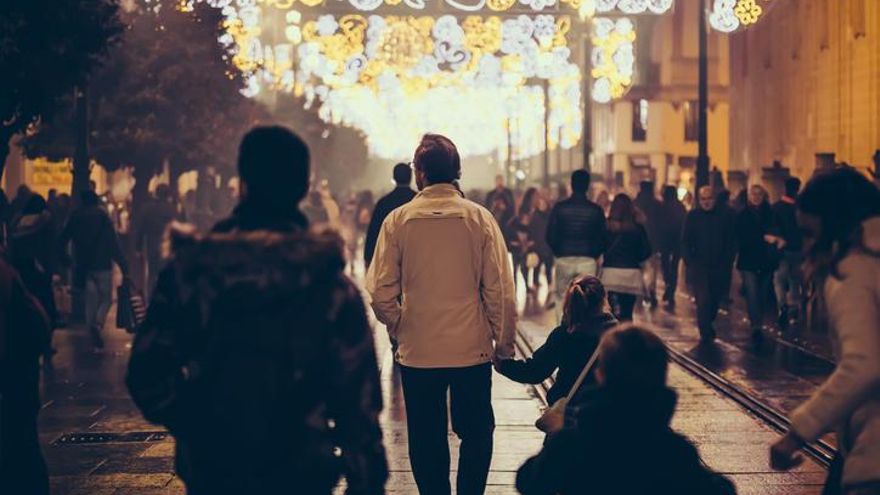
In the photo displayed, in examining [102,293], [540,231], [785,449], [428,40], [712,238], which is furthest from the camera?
[428,40]

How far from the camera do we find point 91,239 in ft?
56.9

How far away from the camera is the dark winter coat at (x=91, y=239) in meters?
17.3

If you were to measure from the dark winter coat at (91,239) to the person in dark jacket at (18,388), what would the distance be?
11.9 m

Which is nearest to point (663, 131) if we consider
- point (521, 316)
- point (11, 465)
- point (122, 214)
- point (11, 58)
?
point (122, 214)

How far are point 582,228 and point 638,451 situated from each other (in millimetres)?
10088

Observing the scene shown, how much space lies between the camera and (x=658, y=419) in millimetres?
4777

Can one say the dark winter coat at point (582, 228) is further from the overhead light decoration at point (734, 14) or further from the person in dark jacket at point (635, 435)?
the overhead light decoration at point (734, 14)

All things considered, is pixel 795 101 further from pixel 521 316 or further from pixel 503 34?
pixel 521 316

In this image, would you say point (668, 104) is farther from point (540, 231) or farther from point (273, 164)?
point (273, 164)

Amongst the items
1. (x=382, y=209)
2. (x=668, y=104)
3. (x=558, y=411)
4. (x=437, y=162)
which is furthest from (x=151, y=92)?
(x=668, y=104)

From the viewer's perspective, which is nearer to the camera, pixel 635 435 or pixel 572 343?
pixel 635 435

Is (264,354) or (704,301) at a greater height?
(264,354)

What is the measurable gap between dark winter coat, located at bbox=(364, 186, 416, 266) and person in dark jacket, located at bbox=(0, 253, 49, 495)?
653 cm

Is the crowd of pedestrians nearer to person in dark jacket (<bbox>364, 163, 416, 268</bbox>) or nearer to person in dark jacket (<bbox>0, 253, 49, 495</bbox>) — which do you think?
person in dark jacket (<bbox>0, 253, 49, 495</bbox>)
